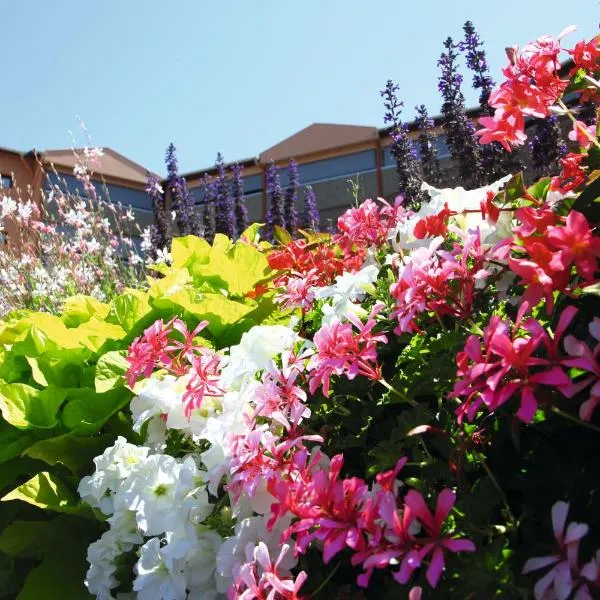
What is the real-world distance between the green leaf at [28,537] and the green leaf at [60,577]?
3cm

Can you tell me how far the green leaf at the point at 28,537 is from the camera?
54.1 inches

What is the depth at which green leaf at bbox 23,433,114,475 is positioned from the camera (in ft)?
4.52

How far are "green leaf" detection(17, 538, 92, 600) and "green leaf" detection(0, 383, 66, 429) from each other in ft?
0.89

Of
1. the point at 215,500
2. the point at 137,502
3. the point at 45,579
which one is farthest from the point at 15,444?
the point at 215,500

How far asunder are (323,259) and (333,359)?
26.9 inches

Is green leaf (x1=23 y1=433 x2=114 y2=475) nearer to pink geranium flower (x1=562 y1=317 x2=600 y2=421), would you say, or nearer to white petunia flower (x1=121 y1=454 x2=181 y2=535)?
white petunia flower (x1=121 y1=454 x2=181 y2=535)

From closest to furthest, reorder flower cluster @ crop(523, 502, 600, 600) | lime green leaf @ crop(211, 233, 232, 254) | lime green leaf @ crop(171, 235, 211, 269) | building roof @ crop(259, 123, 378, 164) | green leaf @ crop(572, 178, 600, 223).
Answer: flower cluster @ crop(523, 502, 600, 600) → green leaf @ crop(572, 178, 600, 223) → lime green leaf @ crop(211, 233, 232, 254) → lime green leaf @ crop(171, 235, 211, 269) → building roof @ crop(259, 123, 378, 164)

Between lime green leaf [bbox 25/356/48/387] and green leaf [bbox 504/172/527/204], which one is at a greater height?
green leaf [bbox 504/172/527/204]

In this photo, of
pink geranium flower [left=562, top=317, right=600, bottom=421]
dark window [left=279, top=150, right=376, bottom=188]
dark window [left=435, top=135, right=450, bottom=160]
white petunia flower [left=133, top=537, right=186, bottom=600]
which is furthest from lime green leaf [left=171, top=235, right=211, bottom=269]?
dark window [left=279, top=150, right=376, bottom=188]

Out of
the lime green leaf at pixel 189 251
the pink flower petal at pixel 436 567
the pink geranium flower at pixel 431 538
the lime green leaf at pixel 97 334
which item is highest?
the lime green leaf at pixel 189 251

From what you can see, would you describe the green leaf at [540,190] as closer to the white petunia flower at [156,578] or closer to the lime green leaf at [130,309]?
the white petunia flower at [156,578]

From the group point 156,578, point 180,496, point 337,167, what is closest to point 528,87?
point 180,496

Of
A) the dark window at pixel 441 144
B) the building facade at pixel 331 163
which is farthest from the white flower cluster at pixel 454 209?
the building facade at pixel 331 163

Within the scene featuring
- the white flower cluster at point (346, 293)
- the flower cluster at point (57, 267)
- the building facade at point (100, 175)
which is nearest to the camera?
the white flower cluster at point (346, 293)
